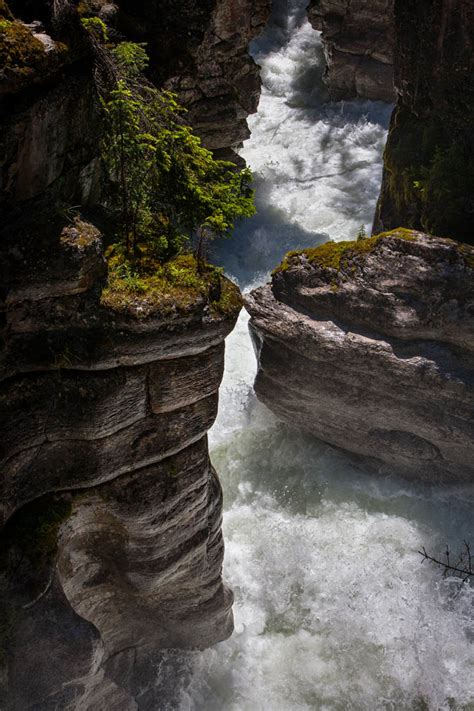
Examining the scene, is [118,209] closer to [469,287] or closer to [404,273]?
[404,273]

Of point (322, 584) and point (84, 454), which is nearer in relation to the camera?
point (84, 454)

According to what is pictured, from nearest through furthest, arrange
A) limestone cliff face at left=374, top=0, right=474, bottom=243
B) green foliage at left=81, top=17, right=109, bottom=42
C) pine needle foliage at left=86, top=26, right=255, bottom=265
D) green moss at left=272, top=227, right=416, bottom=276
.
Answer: green foliage at left=81, top=17, right=109, bottom=42, pine needle foliage at left=86, top=26, right=255, bottom=265, green moss at left=272, top=227, right=416, bottom=276, limestone cliff face at left=374, top=0, right=474, bottom=243

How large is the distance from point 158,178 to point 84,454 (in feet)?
11.6

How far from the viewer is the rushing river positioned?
10.9 meters

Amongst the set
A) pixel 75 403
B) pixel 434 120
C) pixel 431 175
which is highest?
pixel 434 120

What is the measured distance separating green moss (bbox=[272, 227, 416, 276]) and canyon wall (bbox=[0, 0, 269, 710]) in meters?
4.95

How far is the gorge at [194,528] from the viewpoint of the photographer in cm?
710

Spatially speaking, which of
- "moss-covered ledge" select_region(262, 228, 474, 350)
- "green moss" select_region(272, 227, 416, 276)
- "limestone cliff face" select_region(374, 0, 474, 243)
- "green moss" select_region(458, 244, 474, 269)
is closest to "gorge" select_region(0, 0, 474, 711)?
"green moss" select_region(458, 244, 474, 269)

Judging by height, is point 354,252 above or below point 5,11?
below

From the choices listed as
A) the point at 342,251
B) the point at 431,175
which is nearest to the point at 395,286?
the point at 342,251

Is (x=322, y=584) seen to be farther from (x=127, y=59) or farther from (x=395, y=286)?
(x=127, y=59)

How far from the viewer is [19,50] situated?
20.2ft

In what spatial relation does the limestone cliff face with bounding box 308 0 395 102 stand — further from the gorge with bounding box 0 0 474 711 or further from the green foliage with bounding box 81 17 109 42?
the green foliage with bounding box 81 17 109 42

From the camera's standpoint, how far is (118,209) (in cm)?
816
